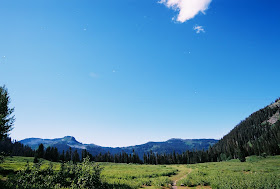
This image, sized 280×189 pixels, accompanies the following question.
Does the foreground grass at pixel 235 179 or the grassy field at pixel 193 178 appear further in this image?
the grassy field at pixel 193 178

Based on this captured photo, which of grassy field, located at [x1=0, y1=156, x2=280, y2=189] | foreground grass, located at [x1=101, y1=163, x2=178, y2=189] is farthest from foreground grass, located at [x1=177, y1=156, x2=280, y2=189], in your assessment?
foreground grass, located at [x1=101, y1=163, x2=178, y2=189]

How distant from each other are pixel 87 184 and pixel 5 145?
215914 mm

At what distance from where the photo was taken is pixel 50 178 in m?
16.6

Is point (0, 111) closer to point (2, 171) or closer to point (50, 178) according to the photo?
point (2, 171)

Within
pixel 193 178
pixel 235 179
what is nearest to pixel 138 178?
pixel 193 178

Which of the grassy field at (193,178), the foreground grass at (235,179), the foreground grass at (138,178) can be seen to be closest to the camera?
the foreground grass at (235,179)

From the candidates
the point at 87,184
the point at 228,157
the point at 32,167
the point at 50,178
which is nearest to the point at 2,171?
the point at 32,167

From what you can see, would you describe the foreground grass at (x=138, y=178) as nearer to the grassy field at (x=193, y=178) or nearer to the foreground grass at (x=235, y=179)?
the grassy field at (x=193, y=178)

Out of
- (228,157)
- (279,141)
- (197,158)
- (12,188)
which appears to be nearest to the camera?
(12,188)

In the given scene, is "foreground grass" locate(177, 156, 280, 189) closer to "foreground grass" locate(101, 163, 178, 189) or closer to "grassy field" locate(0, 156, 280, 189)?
"grassy field" locate(0, 156, 280, 189)

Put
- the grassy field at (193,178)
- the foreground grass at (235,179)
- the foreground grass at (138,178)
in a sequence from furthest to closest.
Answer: the foreground grass at (138,178), the grassy field at (193,178), the foreground grass at (235,179)

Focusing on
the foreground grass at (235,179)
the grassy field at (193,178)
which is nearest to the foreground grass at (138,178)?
the grassy field at (193,178)

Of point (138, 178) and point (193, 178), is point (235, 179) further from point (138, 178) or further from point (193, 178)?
point (138, 178)

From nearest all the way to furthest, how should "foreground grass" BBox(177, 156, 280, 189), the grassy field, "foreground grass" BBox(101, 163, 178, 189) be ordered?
"foreground grass" BBox(177, 156, 280, 189) < the grassy field < "foreground grass" BBox(101, 163, 178, 189)
